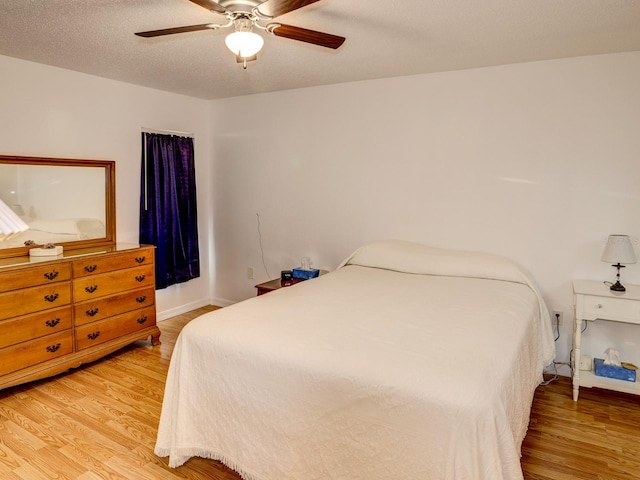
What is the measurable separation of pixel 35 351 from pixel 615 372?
3786 mm

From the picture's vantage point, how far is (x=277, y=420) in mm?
1711

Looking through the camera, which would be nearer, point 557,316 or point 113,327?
point 557,316

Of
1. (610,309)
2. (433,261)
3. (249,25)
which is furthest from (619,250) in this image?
(249,25)

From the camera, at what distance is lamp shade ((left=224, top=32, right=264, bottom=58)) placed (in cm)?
189

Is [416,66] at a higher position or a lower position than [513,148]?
higher

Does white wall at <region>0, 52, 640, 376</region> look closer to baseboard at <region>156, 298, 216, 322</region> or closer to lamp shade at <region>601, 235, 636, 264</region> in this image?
baseboard at <region>156, 298, 216, 322</region>

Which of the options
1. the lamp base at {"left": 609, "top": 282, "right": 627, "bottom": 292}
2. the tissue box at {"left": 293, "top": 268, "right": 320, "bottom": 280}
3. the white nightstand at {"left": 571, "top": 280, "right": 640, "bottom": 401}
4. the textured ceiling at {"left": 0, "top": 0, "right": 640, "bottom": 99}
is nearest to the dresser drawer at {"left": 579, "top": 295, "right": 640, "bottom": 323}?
the white nightstand at {"left": 571, "top": 280, "right": 640, "bottom": 401}

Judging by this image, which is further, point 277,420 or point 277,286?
point 277,286

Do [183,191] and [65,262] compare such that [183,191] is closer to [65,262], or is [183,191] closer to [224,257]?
[224,257]

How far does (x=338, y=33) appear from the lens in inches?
99.0

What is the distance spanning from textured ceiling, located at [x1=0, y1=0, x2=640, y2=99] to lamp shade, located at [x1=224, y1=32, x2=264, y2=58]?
40 centimetres

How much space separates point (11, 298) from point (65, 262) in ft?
1.29

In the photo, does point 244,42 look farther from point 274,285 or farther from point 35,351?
point 35,351

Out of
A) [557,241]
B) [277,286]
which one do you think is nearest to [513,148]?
[557,241]
